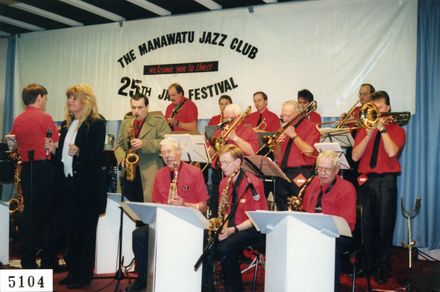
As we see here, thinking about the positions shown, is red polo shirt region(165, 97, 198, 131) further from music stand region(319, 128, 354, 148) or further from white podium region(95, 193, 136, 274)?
music stand region(319, 128, 354, 148)

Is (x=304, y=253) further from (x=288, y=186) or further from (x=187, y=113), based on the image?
(x=187, y=113)

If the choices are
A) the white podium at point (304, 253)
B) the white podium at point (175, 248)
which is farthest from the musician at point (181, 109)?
the white podium at point (304, 253)

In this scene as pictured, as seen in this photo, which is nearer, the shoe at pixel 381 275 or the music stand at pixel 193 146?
the shoe at pixel 381 275

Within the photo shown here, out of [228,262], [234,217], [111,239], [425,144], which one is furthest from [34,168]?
[425,144]

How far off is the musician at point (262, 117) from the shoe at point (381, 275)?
2.91 m

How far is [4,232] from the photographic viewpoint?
661 centimetres

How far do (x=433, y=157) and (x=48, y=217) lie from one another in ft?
16.6

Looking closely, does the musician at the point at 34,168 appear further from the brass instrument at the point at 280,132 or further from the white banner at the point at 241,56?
the white banner at the point at 241,56

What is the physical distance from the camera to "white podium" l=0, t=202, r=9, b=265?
260 inches

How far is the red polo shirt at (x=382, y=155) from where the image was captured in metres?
6.11

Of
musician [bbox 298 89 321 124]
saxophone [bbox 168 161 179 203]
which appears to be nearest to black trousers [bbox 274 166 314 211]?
musician [bbox 298 89 321 124]

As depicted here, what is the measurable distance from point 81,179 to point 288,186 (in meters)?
2.43

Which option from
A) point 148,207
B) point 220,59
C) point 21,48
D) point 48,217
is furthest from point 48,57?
point 148,207

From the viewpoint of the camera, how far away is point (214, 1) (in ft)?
29.1
